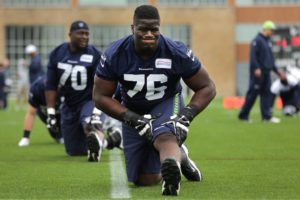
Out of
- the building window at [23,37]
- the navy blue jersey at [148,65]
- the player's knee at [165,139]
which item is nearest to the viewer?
the player's knee at [165,139]

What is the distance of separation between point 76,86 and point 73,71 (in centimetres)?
25

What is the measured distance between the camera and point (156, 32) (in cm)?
903

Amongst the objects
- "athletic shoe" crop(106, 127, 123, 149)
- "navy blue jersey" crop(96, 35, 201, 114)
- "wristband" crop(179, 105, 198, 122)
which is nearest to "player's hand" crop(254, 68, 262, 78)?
"athletic shoe" crop(106, 127, 123, 149)

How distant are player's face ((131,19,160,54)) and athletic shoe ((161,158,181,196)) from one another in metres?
1.19

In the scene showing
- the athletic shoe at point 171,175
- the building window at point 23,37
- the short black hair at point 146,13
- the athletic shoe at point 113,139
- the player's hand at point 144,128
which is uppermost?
the short black hair at point 146,13

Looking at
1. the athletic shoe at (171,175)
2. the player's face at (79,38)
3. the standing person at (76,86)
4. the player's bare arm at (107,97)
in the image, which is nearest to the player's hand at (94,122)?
the standing person at (76,86)

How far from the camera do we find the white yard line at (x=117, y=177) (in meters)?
9.07

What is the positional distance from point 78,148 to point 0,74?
72.6ft

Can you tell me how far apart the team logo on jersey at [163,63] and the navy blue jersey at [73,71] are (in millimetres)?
4364

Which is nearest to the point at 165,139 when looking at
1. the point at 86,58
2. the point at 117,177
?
the point at 117,177

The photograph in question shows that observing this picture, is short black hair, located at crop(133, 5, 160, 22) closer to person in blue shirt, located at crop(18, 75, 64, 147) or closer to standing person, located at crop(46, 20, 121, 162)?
standing person, located at crop(46, 20, 121, 162)

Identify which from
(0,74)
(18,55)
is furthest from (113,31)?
(0,74)

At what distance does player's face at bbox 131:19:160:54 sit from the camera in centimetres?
897

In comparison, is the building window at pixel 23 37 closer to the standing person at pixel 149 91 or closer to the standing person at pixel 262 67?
the standing person at pixel 262 67
